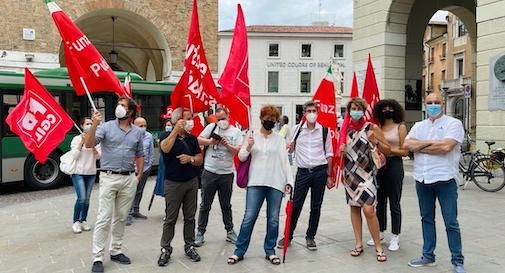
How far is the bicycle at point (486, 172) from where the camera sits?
10891 mm

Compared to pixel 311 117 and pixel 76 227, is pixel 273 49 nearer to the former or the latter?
pixel 76 227

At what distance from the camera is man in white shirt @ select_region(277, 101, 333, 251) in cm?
617

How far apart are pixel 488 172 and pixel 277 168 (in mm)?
7200

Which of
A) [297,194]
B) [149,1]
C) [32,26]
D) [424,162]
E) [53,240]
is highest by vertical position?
[149,1]

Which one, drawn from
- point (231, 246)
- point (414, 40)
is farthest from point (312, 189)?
point (414, 40)

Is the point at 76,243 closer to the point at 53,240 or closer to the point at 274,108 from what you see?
the point at 53,240

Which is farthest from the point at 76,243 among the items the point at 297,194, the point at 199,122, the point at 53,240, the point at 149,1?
the point at 149,1

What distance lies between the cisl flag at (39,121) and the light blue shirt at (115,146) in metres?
2.07

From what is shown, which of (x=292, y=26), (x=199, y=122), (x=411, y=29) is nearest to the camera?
(x=199, y=122)

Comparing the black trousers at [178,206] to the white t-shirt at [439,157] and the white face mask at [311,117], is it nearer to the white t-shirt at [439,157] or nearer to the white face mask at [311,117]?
the white face mask at [311,117]

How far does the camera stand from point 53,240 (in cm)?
696

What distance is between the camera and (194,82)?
611 centimetres

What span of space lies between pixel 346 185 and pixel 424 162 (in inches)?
39.2

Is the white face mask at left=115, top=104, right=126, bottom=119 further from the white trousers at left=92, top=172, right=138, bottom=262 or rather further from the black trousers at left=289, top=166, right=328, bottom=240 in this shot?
the black trousers at left=289, top=166, right=328, bottom=240
